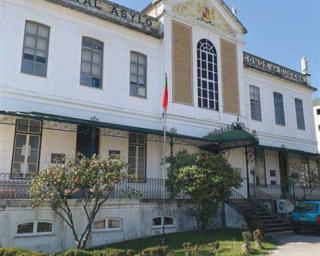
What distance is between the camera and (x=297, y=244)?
1363 cm

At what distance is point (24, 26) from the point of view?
14922 millimetres

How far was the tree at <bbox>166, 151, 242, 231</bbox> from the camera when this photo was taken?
14.3 metres

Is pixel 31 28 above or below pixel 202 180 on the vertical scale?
above

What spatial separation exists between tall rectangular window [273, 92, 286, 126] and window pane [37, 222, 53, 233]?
709 inches

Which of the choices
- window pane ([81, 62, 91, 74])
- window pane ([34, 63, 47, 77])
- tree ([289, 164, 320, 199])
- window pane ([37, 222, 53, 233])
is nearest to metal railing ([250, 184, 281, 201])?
tree ([289, 164, 320, 199])

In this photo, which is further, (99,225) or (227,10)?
(227,10)

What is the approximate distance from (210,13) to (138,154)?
1038cm

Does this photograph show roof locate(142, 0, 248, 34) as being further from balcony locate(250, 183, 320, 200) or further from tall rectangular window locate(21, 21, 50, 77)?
balcony locate(250, 183, 320, 200)

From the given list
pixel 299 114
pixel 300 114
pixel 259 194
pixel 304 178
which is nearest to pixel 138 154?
pixel 259 194

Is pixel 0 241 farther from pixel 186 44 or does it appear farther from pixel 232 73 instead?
pixel 232 73

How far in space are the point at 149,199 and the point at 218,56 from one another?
35.4ft

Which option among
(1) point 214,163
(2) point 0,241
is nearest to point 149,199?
(1) point 214,163

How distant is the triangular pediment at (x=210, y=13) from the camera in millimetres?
20359

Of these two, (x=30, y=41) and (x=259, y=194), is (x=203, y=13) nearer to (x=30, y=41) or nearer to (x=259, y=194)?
(x=30, y=41)
